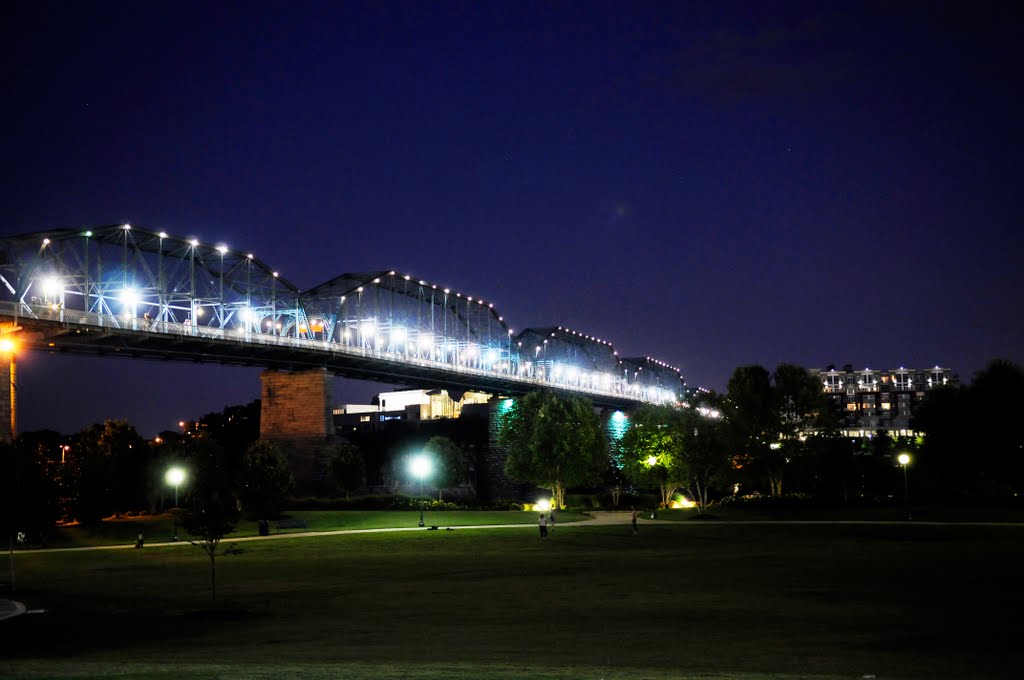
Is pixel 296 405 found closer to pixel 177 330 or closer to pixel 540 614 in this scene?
pixel 177 330

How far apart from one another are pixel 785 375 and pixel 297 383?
54466 mm

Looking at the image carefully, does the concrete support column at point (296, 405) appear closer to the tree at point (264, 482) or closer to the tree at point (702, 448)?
the tree at point (264, 482)

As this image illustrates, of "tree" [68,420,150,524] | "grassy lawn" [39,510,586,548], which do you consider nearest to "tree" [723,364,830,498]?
"grassy lawn" [39,510,586,548]

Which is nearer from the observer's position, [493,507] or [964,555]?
[964,555]

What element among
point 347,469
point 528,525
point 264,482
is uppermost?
point 264,482

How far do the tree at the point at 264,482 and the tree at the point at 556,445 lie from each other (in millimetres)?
21640

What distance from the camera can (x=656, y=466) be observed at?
87125mm

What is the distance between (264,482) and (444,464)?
32412 millimetres

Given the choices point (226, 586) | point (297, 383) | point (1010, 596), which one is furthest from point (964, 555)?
point (297, 383)

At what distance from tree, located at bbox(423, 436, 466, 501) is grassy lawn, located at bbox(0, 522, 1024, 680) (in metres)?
63.9

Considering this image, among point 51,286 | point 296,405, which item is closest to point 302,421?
Answer: point 296,405

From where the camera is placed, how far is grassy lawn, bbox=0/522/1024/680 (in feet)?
55.0

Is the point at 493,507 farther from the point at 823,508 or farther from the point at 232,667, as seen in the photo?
the point at 232,667

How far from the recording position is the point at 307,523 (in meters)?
66.2
